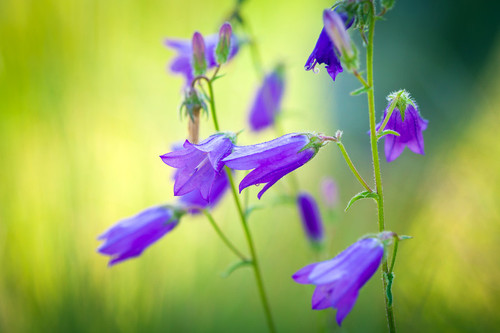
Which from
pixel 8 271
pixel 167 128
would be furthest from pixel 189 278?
pixel 167 128

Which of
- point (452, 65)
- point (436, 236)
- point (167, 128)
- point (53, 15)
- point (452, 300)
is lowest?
point (452, 300)

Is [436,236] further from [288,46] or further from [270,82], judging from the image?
[288,46]

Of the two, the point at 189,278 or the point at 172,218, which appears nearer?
the point at 172,218

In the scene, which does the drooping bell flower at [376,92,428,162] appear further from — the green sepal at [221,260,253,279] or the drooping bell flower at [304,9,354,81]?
the green sepal at [221,260,253,279]

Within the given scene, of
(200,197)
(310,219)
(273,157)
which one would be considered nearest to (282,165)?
(273,157)

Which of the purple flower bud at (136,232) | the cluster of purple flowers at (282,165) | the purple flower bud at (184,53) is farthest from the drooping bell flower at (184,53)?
the purple flower bud at (136,232)

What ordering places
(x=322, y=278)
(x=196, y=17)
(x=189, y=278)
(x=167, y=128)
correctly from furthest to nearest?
(x=196, y=17) → (x=167, y=128) → (x=189, y=278) → (x=322, y=278)

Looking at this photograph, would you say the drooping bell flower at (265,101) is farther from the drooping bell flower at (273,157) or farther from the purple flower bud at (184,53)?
the drooping bell flower at (273,157)

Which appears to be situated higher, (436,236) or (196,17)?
(196,17)
